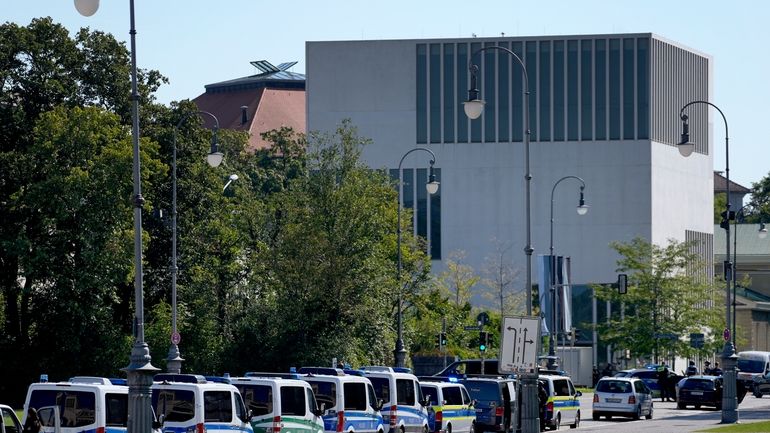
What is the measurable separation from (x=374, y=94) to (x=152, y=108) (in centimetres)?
4587

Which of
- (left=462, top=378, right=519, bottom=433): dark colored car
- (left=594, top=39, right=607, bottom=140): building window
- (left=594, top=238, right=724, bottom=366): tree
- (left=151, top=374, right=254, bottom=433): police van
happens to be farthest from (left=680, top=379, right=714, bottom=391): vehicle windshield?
(left=594, top=39, right=607, bottom=140): building window

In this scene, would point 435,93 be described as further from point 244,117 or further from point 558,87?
point 244,117

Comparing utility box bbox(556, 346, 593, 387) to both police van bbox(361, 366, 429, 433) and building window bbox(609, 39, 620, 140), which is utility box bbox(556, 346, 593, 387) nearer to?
building window bbox(609, 39, 620, 140)

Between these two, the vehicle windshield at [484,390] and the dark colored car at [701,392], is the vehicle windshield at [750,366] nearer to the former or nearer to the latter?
the dark colored car at [701,392]

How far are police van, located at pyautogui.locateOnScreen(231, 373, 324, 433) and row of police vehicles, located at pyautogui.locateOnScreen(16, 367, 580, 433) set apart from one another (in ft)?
0.06

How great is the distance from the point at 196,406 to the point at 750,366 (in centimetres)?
5657

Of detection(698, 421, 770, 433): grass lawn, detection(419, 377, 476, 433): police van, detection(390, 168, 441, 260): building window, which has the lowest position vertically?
detection(698, 421, 770, 433): grass lawn

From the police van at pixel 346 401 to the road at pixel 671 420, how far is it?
464 inches

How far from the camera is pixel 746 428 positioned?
40344 millimetres

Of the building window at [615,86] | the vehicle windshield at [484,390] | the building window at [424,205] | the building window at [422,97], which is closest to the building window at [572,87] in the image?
the building window at [615,86]

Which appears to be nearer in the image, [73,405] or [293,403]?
[73,405]

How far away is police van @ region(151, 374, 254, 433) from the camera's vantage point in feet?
80.2

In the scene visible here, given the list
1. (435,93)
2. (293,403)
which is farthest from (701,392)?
(435,93)

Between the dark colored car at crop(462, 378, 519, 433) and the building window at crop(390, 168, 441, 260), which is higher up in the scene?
the building window at crop(390, 168, 441, 260)
